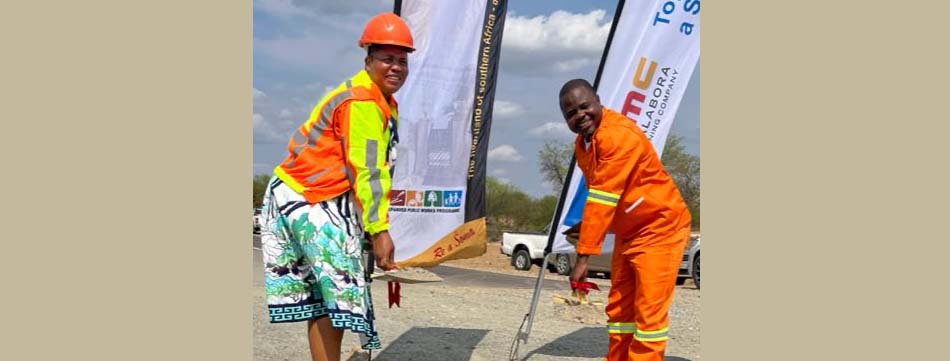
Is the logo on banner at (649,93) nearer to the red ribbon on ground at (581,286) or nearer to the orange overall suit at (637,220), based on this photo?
the orange overall suit at (637,220)

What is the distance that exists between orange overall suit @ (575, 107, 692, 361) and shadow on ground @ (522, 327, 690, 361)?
137 centimetres

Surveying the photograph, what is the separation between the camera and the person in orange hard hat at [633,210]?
178 inches

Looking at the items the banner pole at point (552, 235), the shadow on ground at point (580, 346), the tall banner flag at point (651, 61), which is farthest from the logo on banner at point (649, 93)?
the shadow on ground at point (580, 346)

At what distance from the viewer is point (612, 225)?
4.88 metres

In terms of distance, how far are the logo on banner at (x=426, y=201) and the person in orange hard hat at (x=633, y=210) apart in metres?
1.55

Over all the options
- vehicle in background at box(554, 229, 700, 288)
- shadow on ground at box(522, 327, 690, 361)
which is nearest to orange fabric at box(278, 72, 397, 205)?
shadow on ground at box(522, 327, 690, 361)

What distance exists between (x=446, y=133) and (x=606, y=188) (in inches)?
74.9

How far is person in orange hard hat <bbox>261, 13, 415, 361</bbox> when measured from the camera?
12.5 ft

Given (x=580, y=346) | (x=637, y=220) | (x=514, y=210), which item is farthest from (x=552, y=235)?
(x=514, y=210)

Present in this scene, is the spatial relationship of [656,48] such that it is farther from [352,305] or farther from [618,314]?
[352,305]

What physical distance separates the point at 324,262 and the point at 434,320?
383cm

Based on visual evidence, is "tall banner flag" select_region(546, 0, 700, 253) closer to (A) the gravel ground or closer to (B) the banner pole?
(B) the banner pole

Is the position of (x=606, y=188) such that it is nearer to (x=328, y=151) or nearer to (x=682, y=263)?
(x=328, y=151)

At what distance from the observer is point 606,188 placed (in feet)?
14.8
